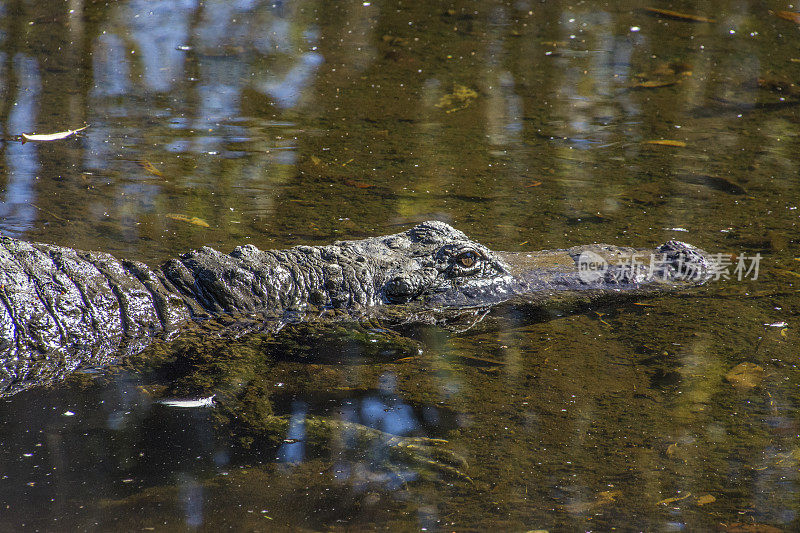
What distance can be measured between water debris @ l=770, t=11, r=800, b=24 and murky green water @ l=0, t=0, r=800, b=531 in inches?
5.1

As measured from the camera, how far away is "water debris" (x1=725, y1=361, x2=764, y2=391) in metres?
3.61

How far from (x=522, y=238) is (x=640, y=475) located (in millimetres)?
2460

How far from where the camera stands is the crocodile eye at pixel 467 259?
4.41 m

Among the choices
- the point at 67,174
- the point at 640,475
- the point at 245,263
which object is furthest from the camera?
the point at 67,174

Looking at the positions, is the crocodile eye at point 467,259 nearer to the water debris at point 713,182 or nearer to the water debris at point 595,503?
the water debris at point 595,503

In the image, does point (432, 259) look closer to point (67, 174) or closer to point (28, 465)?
point (28, 465)

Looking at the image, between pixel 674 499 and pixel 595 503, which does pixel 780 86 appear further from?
pixel 595 503

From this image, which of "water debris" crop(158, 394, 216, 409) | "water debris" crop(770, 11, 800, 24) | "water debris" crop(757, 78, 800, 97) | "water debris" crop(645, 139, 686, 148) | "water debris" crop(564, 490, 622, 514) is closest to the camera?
"water debris" crop(564, 490, 622, 514)

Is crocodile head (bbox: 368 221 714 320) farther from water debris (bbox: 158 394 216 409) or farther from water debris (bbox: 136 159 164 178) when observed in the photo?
water debris (bbox: 136 159 164 178)

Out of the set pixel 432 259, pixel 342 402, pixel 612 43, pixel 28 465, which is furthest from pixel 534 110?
pixel 28 465

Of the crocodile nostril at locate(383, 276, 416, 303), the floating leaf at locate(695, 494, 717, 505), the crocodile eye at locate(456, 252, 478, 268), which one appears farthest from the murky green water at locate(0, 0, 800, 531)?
the crocodile eye at locate(456, 252, 478, 268)

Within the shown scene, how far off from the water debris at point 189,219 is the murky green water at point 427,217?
35 mm

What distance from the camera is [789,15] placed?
386 inches

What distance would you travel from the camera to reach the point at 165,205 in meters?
5.61
